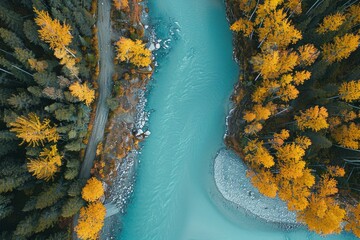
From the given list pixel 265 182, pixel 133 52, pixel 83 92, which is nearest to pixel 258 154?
pixel 265 182

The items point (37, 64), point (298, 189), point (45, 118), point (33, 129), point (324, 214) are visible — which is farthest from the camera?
point (298, 189)

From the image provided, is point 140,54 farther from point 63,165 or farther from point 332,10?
point 332,10

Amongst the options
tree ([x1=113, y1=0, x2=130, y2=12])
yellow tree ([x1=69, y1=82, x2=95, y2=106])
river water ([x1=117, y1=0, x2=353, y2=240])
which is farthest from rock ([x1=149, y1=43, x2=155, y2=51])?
yellow tree ([x1=69, y1=82, x2=95, y2=106])

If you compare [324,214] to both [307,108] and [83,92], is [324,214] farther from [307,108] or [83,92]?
[83,92]

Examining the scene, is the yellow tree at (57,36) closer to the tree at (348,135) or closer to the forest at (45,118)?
the forest at (45,118)

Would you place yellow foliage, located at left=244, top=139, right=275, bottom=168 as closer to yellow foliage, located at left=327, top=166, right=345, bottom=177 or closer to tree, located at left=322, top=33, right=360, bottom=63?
yellow foliage, located at left=327, top=166, right=345, bottom=177

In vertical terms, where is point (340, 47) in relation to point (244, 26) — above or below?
below
